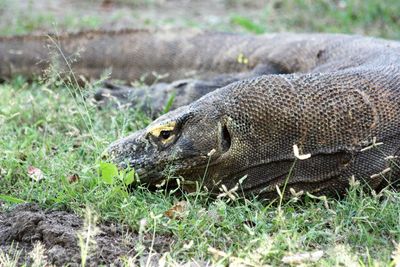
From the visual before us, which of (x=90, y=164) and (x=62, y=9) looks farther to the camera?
(x=62, y=9)

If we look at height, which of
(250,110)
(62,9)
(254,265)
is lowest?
(62,9)

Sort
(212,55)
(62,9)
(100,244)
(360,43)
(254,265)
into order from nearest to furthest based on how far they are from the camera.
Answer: (254,265)
(100,244)
(360,43)
(212,55)
(62,9)

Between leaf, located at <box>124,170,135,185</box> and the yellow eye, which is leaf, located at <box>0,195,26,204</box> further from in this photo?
the yellow eye

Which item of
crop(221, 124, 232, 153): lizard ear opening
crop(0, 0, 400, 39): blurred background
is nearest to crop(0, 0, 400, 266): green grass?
crop(221, 124, 232, 153): lizard ear opening

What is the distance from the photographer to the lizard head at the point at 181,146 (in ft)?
12.9

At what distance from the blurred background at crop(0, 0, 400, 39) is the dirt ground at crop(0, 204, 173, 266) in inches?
185

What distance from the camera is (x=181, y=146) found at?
155 inches

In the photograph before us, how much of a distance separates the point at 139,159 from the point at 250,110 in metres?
0.60

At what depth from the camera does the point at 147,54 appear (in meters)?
6.93

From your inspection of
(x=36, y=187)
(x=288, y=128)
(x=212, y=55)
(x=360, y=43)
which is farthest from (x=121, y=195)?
(x=212, y=55)

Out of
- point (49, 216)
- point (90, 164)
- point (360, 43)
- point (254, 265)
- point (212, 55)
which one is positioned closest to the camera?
point (254, 265)

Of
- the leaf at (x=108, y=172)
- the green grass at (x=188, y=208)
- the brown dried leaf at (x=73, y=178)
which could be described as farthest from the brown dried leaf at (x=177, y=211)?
the brown dried leaf at (x=73, y=178)

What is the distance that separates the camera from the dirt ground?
10.7 feet

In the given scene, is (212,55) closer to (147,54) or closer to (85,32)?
(147,54)
